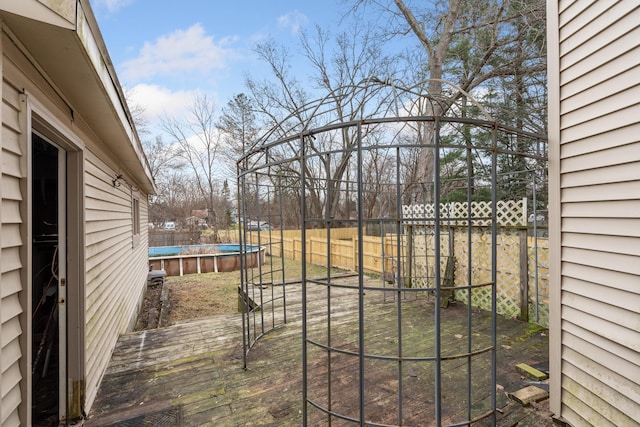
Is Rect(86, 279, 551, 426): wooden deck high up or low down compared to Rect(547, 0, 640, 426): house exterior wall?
down

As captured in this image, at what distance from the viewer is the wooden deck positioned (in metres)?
2.48

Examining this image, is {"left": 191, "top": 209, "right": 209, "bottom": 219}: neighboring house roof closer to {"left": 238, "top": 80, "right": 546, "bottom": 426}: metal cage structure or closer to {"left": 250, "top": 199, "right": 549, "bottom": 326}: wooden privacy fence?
{"left": 238, "top": 80, "right": 546, "bottom": 426}: metal cage structure

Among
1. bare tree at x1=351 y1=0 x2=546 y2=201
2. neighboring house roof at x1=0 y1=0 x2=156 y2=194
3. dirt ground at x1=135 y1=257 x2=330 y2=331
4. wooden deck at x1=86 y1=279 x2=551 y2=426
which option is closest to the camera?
neighboring house roof at x1=0 y1=0 x2=156 y2=194

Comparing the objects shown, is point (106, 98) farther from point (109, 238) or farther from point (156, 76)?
point (156, 76)

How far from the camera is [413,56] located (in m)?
9.49

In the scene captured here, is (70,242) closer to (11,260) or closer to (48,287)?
(11,260)

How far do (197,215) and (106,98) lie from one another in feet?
78.7

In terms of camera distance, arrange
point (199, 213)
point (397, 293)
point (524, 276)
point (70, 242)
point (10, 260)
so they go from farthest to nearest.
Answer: point (199, 213) < point (524, 276) < point (397, 293) < point (70, 242) < point (10, 260)

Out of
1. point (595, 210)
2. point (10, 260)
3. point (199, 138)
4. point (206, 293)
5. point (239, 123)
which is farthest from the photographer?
point (199, 138)

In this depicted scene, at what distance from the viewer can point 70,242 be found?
256 cm

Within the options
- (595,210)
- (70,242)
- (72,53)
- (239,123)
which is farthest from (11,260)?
(239,123)

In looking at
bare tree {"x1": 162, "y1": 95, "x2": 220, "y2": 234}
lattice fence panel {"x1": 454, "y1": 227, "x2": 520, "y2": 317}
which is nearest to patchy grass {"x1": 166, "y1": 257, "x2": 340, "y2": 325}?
lattice fence panel {"x1": 454, "y1": 227, "x2": 520, "y2": 317}

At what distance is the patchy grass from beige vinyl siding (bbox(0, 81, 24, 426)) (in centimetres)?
323

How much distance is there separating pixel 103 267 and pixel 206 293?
470cm
